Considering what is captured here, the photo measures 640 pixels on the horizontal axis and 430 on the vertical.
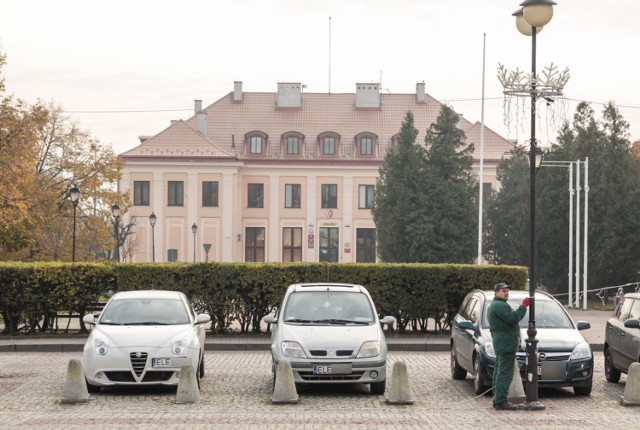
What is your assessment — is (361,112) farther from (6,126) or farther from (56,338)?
(56,338)

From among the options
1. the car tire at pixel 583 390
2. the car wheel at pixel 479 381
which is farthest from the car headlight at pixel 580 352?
the car wheel at pixel 479 381

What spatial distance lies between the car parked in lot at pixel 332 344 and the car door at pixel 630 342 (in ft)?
12.9

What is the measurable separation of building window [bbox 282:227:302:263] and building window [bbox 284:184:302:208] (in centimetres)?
215

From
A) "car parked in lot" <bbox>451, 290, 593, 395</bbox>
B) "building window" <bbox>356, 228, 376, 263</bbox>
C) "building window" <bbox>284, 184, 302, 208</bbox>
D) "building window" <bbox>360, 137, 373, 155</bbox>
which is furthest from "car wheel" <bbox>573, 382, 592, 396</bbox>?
"building window" <bbox>360, 137, 373, 155</bbox>

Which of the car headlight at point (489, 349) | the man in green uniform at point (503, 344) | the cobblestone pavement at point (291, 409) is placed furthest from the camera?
the car headlight at point (489, 349)

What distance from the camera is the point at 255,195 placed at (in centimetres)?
10056

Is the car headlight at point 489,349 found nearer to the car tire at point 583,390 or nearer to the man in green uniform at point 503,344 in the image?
the man in green uniform at point 503,344

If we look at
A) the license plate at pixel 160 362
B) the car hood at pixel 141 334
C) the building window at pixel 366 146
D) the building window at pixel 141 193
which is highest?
the building window at pixel 366 146

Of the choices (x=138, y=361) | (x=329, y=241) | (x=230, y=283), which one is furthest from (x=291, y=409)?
(x=329, y=241)

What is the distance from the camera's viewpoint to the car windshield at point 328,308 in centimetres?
1808

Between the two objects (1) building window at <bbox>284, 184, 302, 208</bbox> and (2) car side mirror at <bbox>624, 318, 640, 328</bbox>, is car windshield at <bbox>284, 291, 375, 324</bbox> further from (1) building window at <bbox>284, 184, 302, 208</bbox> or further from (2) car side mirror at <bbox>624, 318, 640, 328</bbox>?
(1) building window at <bbox>284, 184, 302, 208</bbox>

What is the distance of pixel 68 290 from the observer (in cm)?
2784

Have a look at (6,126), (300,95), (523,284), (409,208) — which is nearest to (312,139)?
(300,95)

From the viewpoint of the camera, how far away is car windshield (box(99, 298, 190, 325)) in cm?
1834
